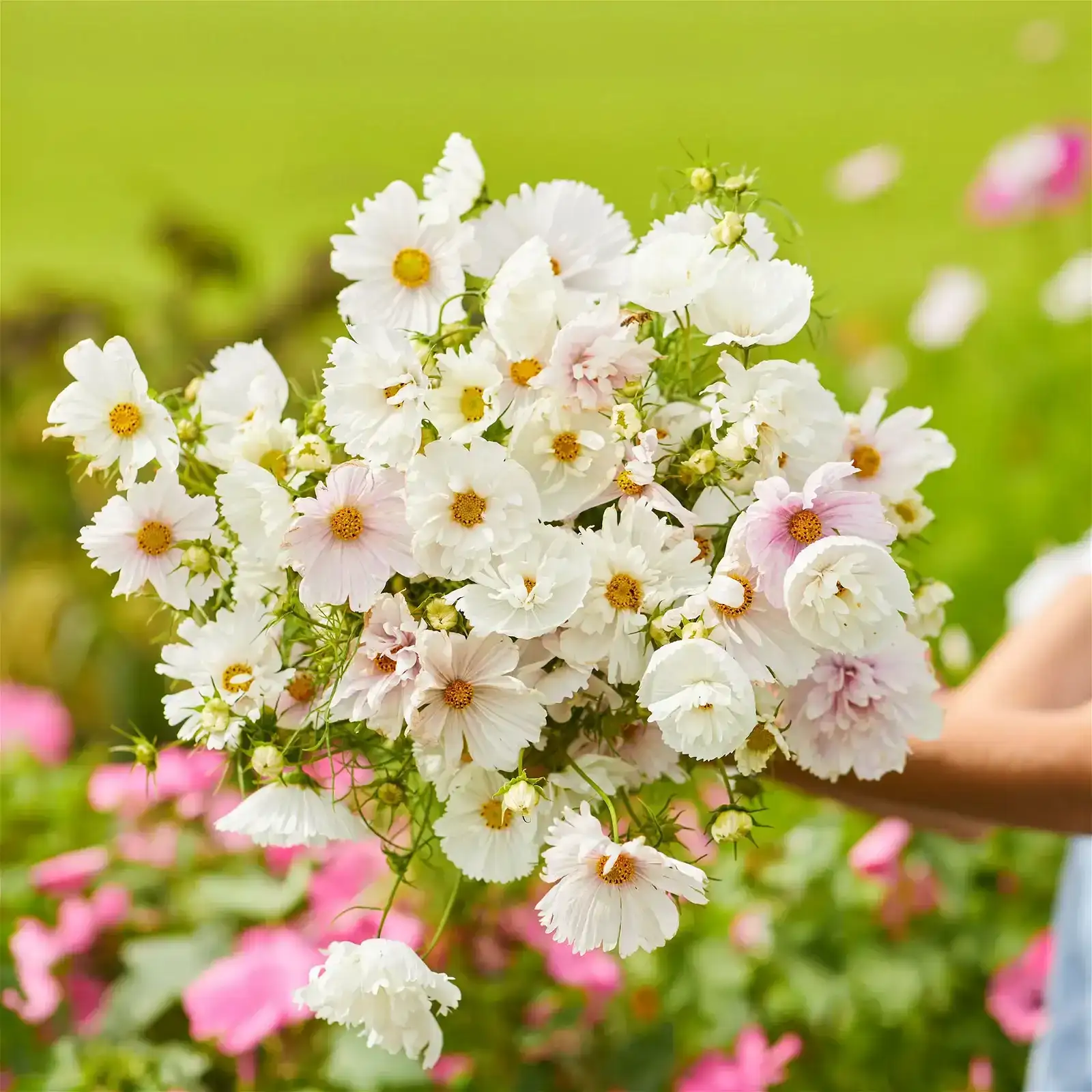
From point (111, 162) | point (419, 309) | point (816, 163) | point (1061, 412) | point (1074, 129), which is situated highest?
point (816, 163)

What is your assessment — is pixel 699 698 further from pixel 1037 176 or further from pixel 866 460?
pixel 1037 176

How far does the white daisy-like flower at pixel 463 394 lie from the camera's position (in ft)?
1.72

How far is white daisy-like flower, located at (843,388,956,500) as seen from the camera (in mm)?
585

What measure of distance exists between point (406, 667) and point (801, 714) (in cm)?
18

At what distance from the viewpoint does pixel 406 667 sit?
0.51 m

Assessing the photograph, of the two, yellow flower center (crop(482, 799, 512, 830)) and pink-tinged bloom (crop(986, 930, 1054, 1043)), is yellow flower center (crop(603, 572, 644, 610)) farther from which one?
pink-tinged bloom (crop(986, 930, 1054, 1043))

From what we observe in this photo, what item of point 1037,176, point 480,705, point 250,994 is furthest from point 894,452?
point 1037,176

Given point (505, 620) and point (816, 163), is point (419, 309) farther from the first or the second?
point (816, 163)

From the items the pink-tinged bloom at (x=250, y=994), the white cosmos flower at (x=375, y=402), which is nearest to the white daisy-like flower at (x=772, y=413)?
the white cosmos flower at (x=375, y=402)

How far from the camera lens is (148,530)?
1.84ft

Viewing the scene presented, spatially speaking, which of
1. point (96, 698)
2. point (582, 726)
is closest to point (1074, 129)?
point (96, 698)

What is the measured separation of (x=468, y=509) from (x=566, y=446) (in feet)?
0.17

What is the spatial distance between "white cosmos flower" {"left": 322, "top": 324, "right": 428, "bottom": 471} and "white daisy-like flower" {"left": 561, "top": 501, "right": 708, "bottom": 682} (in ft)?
0.28

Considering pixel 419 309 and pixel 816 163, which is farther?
pixel 816 163
